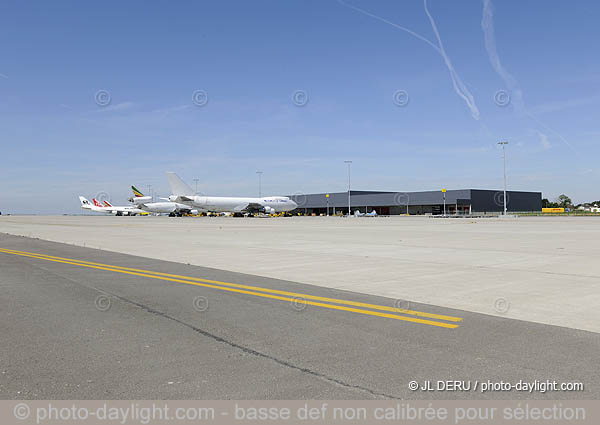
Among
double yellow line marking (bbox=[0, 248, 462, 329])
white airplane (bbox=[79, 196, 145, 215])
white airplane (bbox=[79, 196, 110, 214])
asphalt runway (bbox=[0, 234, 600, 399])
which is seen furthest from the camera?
white airplane (bbox=[79, 196, 110, 214])

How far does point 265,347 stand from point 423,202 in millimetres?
122814

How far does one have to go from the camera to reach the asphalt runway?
4828 mm

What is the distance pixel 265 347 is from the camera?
6.23 m

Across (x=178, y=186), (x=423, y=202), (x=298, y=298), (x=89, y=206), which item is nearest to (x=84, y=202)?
(x=89, y=206)

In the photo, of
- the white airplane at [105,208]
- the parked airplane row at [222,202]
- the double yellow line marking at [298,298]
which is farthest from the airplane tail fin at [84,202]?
the double yellow line marking at [298,298]

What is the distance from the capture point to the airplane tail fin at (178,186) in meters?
96.9

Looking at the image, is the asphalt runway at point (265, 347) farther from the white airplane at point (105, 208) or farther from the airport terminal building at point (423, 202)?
the white airplane at point (105, 208)

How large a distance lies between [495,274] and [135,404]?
34.4 ft

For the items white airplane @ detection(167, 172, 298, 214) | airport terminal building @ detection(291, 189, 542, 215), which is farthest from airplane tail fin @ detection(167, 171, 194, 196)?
airport terminal building @ detection(291, 189, 542, 215)

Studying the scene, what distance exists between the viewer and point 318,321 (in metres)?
7.71

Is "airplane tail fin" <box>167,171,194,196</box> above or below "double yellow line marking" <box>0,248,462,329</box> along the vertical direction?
above

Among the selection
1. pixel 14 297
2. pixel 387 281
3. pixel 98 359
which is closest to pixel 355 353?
pixel 98 359

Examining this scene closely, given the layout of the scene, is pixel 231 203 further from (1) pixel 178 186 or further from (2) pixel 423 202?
(2) pixel 423 202

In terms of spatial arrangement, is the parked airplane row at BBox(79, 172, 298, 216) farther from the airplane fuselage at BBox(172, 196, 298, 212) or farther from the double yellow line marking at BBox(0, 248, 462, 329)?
the double yellow line marking at BBox(0, 248, 462, 329)
